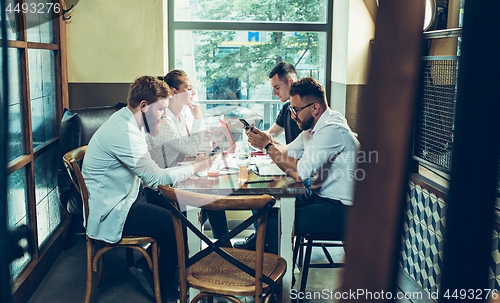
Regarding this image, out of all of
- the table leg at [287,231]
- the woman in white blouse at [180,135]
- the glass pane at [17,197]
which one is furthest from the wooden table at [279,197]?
the glass pane at [17,197]

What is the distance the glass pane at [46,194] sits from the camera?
264cm

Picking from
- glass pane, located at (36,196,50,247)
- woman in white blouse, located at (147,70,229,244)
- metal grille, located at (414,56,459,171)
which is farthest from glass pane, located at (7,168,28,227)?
metal grille, located at (414,56,459,171)

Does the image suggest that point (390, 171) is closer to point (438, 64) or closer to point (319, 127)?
point (438, 64)

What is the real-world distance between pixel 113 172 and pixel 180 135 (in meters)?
0.71

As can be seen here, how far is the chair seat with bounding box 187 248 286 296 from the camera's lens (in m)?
1.65

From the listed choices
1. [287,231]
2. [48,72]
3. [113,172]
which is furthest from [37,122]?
[287,231]

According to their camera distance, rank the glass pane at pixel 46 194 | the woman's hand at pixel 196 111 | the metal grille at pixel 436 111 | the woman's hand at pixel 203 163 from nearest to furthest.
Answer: the metal grille at pixel 436 111, the woman's hand at pixel 203 163, the glass pane at pixel 46 194, the woman's hand at pixel 196 111

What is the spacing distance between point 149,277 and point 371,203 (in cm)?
240

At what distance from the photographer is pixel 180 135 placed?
2734mm

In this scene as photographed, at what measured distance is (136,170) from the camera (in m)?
2.10

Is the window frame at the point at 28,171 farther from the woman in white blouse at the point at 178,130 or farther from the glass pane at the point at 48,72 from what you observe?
the woman in white blouse at the point at 178,130

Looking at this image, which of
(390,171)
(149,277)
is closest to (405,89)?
(390,171)

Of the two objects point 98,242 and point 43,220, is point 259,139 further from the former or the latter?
point 43,220

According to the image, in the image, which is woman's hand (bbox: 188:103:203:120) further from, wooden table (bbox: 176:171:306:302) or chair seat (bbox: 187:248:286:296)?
chair seat (bbox: 187:248:286:296)
